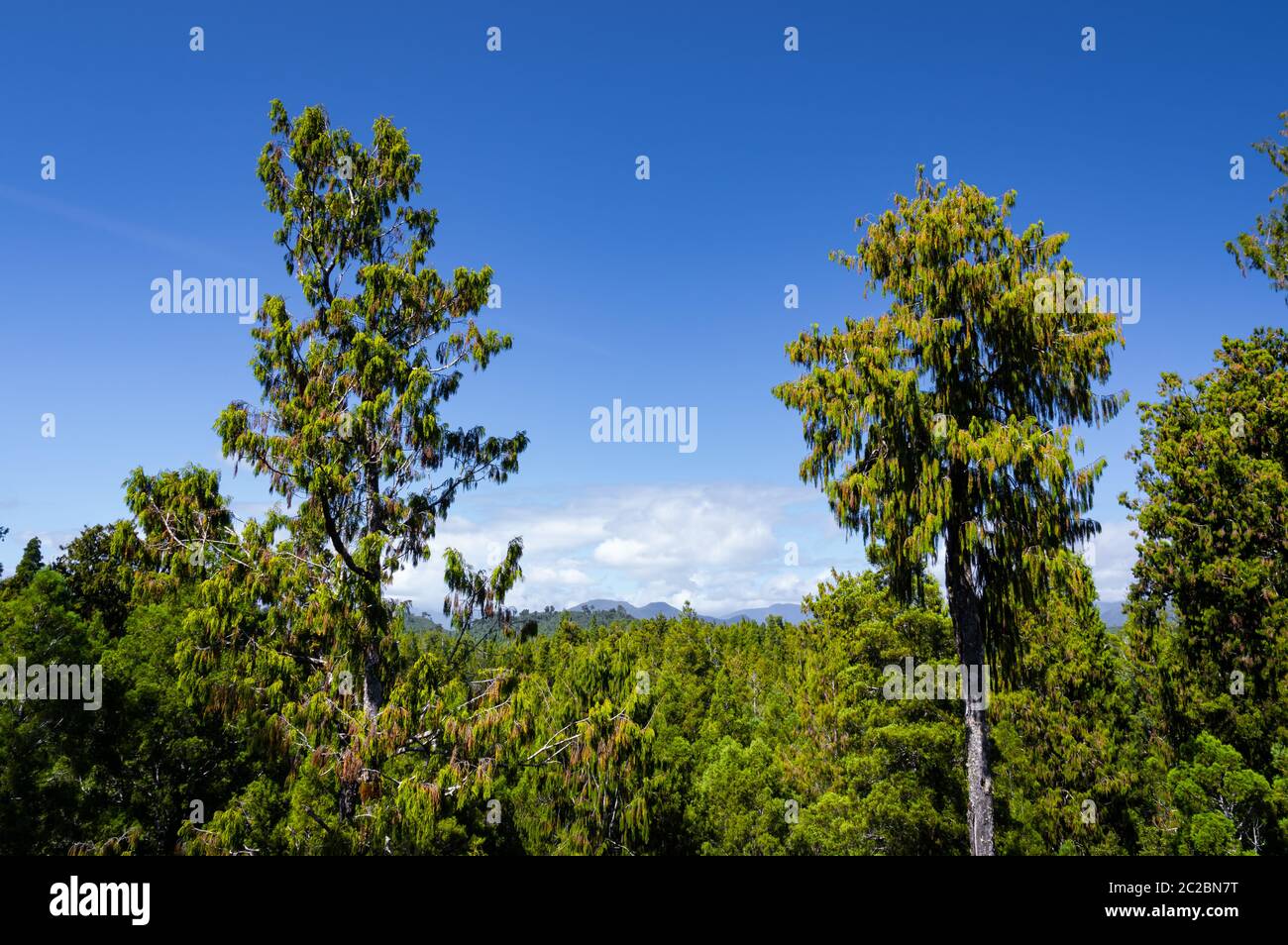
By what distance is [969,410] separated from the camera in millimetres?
12328

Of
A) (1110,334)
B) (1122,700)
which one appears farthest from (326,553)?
(1122,700)

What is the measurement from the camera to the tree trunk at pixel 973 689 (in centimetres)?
1189

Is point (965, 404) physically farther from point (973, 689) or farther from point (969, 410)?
point (973, 689)

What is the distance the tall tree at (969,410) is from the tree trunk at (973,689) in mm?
23

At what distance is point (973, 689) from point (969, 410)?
4.52m

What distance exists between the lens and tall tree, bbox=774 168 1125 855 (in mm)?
11461

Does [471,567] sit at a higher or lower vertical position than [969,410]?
lower

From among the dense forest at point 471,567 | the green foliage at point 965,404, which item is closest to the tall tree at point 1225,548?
the dense forest at point 471,567

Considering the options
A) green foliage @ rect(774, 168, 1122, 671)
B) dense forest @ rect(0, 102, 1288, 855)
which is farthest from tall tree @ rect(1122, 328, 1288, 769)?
green foliage @ rect(774, 168, 1122, 671)

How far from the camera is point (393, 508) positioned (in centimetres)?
1054

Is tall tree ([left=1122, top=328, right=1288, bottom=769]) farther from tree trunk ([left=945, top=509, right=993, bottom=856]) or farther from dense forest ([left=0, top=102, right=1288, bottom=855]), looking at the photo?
tree trunk ([left=945, top=509, right=993, bottom=856])

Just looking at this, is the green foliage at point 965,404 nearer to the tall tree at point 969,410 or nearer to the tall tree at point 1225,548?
the tall tree at point 969,410

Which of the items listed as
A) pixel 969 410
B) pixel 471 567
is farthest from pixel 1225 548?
pixel 471 567
